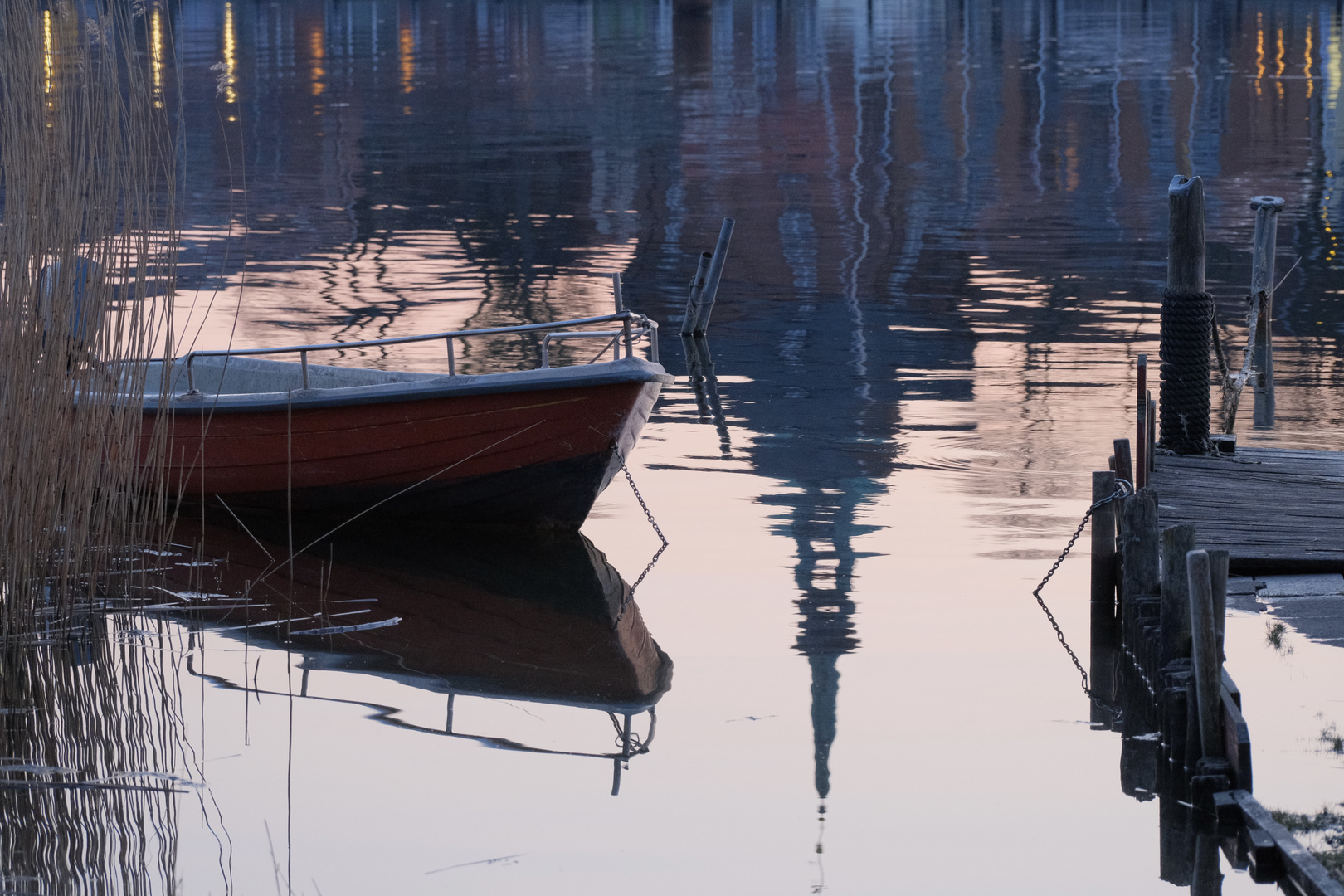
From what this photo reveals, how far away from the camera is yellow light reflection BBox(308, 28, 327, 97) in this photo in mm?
48656

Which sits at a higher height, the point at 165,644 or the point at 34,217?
the point at 34,217

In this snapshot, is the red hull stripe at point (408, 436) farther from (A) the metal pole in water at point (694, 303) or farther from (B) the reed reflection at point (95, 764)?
(A) the metal pole in water at point (694, 303)

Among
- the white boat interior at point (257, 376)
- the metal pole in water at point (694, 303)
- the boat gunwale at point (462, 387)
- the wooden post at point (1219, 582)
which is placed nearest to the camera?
the wooden post at point (1219, 582)

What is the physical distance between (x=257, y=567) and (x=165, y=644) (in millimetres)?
1636

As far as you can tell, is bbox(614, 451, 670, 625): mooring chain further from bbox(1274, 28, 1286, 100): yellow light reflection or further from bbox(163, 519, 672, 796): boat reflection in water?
bbox(1274, 28, 1286, 100): yellow light reflection

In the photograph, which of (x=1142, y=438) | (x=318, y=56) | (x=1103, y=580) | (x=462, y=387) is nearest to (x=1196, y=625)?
(x=1103, y=580)

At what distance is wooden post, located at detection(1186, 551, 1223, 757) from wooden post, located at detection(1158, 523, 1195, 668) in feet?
1.17

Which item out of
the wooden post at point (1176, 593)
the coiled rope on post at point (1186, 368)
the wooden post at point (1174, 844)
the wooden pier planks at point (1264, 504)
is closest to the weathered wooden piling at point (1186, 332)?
the coiled rope on post at point (1186, 368)

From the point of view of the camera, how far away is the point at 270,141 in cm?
3625

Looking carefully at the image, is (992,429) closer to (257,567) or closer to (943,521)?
(943,521)

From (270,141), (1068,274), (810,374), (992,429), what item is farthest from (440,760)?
(270,141)

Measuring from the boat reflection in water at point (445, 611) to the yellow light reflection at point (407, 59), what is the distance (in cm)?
3824

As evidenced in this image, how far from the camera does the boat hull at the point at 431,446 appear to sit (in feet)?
32.7

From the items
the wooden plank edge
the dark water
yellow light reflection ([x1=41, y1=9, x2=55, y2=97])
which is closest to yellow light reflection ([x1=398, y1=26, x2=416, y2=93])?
the dark water
